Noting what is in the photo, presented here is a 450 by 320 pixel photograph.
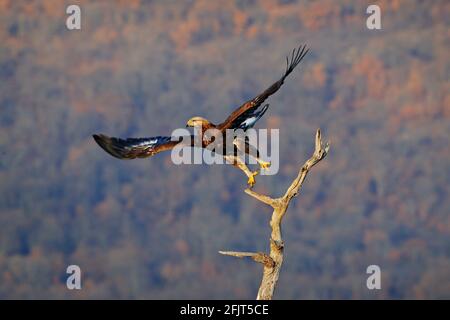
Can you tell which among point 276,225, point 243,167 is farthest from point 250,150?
point 276,225

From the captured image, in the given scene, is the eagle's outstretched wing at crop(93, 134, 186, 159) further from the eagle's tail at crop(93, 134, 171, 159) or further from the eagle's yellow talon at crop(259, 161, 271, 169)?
the eagle's yellow talon at crop(259, 161, 271, 169)

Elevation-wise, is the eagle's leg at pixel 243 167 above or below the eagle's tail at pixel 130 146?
below

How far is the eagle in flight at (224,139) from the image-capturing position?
19453 millimetres

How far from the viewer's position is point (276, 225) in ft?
66.4

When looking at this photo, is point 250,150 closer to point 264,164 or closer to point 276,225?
point 264,164

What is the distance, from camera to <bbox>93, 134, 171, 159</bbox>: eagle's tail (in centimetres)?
1934

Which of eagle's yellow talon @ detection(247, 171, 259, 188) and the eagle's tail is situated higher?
the eagle's tail

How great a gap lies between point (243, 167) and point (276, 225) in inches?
57.4

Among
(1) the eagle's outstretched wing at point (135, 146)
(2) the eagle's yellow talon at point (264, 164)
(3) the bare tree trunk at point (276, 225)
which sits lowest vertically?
(3) the bare tree trunk at point (276, 225)

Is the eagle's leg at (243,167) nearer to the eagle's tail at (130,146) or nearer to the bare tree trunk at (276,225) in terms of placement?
the bare tree trunk at (276,225)

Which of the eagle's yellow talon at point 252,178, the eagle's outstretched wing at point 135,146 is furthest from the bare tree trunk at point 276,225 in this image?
the eagle's outstretched wing at point 135,146

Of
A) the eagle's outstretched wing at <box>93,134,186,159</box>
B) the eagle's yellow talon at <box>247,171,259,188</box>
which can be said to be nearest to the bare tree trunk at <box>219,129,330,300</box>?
the eagle's yellow talon at <box>247,171,259,188</box>

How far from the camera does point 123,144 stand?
19.8 m
